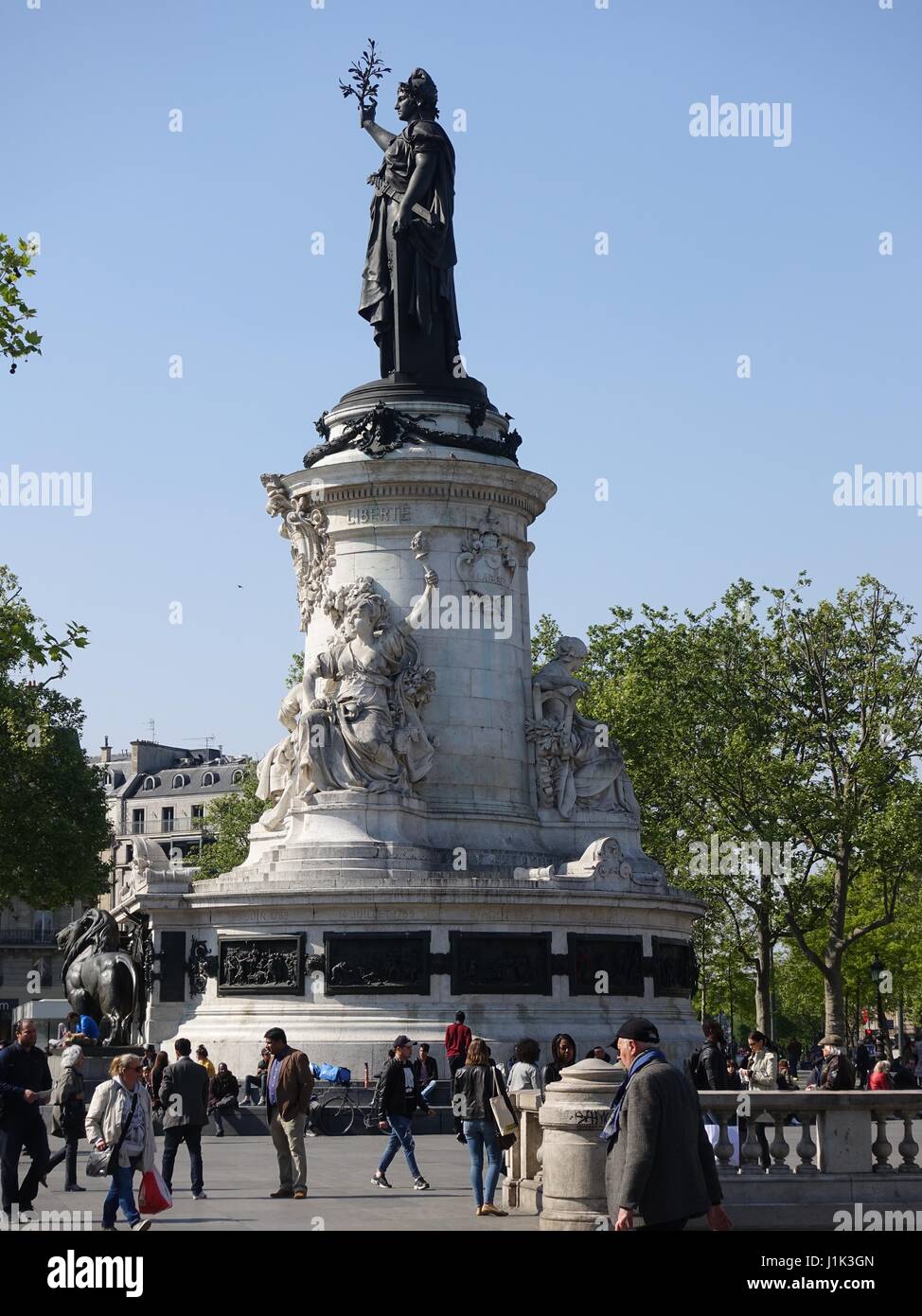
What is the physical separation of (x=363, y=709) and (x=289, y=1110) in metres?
14.3

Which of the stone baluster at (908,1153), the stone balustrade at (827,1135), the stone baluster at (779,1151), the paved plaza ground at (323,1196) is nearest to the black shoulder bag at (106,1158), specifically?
the paved plaza ground at (323,1196)

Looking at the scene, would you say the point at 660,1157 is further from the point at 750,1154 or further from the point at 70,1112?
the point at 70,1112

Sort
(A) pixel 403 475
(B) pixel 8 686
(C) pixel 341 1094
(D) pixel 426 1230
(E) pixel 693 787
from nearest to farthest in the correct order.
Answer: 1. (D) pixel 426 1230
2. (C) pixel 341 1094
3. (A) pixel 403 475
4. (E) pixel 693 787
5. (B) pixel 8 686

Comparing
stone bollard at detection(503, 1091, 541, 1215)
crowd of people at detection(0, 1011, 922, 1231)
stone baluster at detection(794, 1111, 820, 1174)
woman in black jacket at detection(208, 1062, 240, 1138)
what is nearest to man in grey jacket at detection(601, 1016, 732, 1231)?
crowd of people at detection(0, 1011, 922, 1231)

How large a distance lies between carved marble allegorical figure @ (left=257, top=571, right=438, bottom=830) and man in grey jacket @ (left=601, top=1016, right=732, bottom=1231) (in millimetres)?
21675

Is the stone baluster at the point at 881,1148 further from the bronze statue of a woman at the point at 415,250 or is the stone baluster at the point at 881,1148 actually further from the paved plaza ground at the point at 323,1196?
the bronze statue of a woman at the point at 415,250

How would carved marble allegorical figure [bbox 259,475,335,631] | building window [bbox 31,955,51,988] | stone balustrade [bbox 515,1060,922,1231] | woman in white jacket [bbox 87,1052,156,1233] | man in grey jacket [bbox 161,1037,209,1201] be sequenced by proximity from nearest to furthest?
1. woman in white jacket [bbox 87,1052,156,1233]
2. stone balustrade [bbox 515,1060,922,1231]
3. man in grey jacket [bbox 161,1037,209,1201]
4. carved marble allegorical figure [bbox 259,475,335,631]
5. building window [bbox 31,955,51,988]

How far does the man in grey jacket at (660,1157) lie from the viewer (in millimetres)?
11984

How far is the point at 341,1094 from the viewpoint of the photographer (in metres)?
28.8

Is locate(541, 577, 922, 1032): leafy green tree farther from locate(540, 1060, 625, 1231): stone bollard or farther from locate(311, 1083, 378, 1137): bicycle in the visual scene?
locate(540, 1060, 625, 1231): stone bollard

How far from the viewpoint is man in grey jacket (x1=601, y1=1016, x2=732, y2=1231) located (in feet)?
39.3
